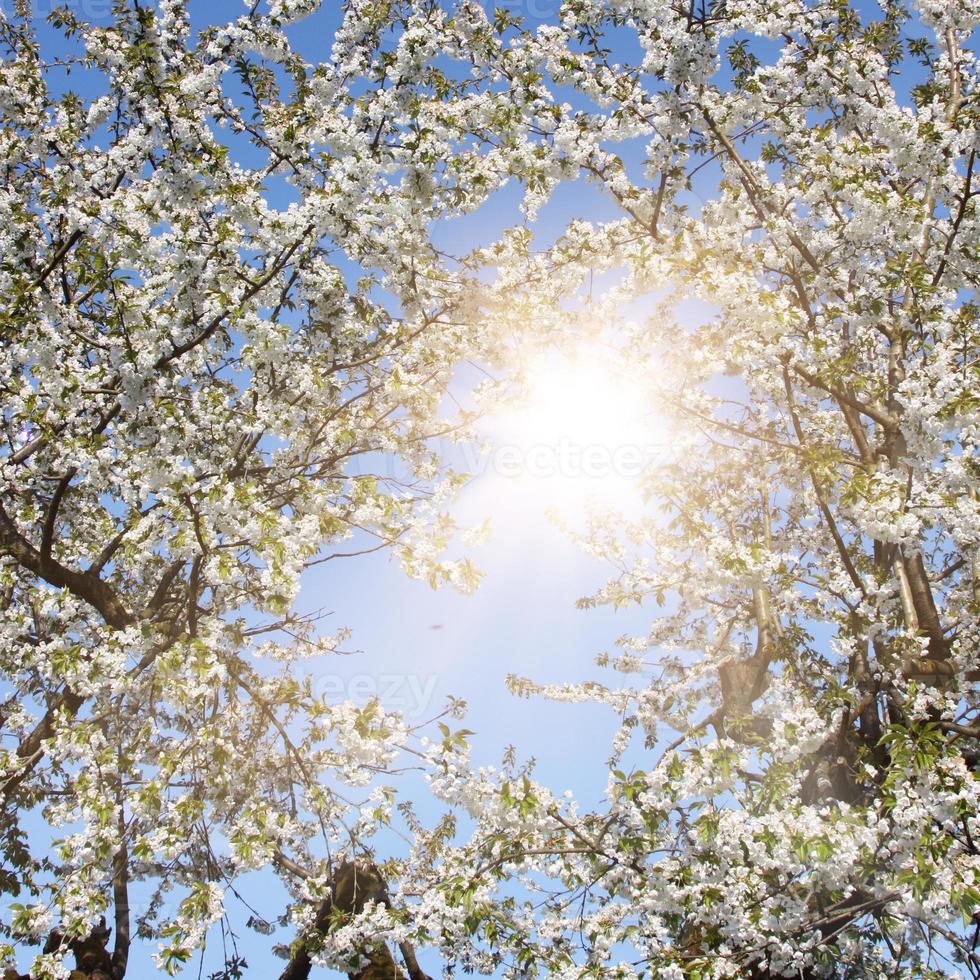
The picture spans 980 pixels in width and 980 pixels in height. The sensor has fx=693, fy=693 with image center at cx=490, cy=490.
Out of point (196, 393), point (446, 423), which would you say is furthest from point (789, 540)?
point (196, 393)

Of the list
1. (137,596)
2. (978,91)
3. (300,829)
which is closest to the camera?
(978,91)

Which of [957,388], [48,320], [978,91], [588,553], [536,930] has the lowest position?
[536,930]

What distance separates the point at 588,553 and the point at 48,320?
7095 millimetres

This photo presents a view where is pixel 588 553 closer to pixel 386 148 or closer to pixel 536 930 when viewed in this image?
pixel 536 930

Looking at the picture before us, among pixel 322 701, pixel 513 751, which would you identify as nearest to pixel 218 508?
pixel 322 701

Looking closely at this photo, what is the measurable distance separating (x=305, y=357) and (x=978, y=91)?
7.72 meters

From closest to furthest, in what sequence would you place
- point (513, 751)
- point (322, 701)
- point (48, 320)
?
1. point (322, 701)
2. point (48, 320)
3. point (513, 751)

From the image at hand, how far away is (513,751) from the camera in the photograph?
8.18 meters

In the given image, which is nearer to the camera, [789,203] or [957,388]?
[957,388]

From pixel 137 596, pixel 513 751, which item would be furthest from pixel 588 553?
pixel 137 596

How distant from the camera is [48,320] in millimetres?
7504

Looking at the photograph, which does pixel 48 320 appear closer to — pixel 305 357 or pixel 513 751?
pixel 305 357

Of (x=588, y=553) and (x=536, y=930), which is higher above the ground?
(x=588, y=553)

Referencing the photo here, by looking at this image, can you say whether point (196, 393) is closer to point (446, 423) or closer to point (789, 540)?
point (446, 423)
